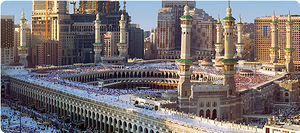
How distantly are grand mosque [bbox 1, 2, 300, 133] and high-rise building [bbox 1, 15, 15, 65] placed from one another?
27.7 metres

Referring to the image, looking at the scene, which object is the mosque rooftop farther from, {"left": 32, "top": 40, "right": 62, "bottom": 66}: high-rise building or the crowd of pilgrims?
{"left": 32, "top": 40, "right": 62, "bottom": 66}: high-rise building

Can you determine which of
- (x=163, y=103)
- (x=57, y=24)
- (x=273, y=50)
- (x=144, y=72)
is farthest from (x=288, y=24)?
(x=57, y=24)

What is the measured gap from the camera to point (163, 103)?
239 ft

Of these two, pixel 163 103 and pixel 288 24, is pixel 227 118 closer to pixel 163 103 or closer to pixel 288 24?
pixel 163 103

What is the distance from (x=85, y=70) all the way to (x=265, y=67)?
44.7 metres

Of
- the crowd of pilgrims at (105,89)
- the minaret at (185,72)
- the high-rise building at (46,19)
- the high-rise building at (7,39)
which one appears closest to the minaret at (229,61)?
the minaret at (185,72)

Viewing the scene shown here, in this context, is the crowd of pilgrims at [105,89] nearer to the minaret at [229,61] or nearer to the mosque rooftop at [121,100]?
the mosque rooftop at [121,100]

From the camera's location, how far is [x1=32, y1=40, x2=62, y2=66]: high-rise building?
544 feet

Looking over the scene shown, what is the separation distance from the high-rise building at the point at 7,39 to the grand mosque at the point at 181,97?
90.9 ft

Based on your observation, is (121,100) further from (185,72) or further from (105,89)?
(105,89)

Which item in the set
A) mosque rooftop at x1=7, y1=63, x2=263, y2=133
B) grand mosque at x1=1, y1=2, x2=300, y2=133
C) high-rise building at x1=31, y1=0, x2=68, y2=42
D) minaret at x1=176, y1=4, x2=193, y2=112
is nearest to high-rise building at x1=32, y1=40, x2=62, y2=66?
high-rise building at x1=31, y1=0, x2=68, y2=42

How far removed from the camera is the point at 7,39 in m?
150

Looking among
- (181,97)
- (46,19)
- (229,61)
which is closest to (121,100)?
(181,97)

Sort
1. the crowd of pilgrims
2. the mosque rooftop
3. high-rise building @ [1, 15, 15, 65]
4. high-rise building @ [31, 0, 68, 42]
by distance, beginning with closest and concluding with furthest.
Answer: the mosque rooftop < the crowd of pilgrims < high-rise building @ [1, 15, 15, 65] < high-rise building @ [31, 0, 68, 42]
